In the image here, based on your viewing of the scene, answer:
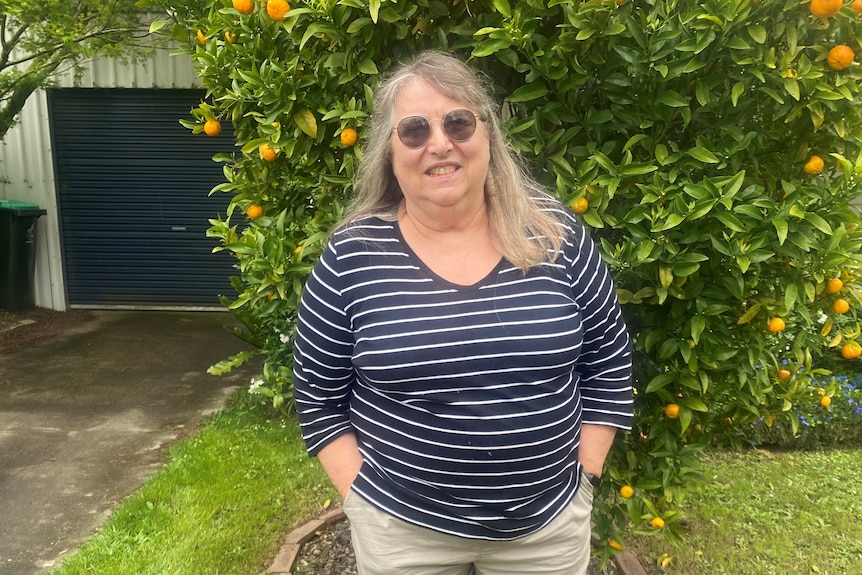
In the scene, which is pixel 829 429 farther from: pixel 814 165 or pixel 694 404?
pixel 814 165

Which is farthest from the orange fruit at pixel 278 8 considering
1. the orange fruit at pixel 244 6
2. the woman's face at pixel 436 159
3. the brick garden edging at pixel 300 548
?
the brick garden edging at pixel 300 548

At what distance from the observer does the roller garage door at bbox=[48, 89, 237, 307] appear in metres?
7.95

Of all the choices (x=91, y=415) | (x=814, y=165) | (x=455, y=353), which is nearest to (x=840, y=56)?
(x=814, y=165)

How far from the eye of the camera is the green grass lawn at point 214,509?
3047 millimetres

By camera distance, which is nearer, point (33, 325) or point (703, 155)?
point (703, 155)

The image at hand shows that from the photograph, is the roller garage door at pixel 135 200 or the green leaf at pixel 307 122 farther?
the roller garage door at pixel 135 200

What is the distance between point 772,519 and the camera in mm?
3441

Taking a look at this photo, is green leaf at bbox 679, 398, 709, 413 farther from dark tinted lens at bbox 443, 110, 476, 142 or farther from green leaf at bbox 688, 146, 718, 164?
dark tinted lens at bbox 443, 110, 476, 142

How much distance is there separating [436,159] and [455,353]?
46cm

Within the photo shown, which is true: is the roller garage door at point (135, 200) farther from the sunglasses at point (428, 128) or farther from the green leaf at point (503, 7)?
the sunglasses at point (428, 128)

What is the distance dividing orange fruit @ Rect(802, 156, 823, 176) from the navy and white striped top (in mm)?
721

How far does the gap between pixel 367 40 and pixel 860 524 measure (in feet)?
11.3

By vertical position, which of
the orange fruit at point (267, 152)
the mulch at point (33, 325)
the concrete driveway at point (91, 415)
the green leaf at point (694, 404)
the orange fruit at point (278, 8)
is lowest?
the mulch at point (33, 325)

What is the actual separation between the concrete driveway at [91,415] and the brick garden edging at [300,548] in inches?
44.1
